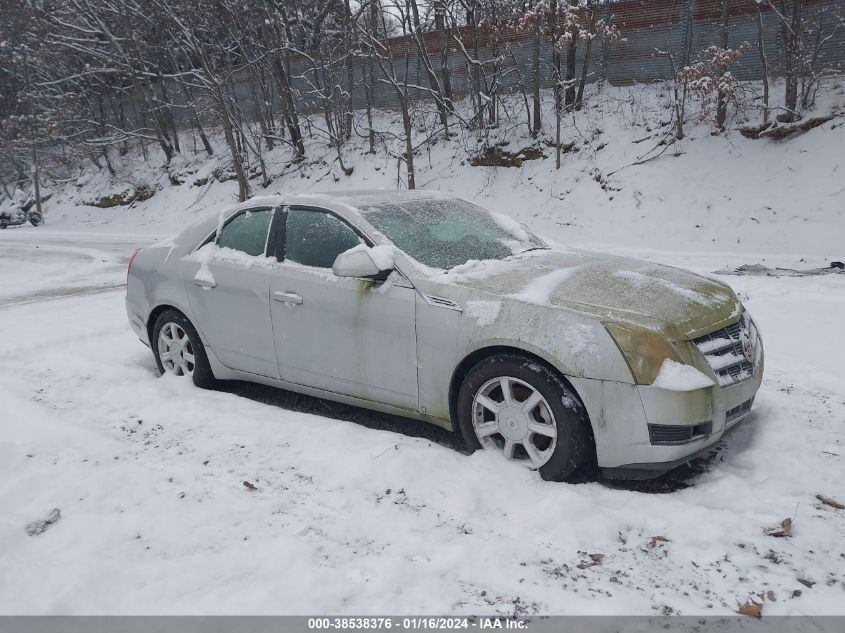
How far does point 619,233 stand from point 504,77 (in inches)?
311

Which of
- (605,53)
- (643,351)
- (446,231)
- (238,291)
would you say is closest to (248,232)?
(238,291)

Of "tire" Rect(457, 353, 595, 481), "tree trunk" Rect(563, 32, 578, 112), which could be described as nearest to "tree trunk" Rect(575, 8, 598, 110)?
"tree trunk" Rect(563, 32, 578, 112)

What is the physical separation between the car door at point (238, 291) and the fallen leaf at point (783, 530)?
120 inches

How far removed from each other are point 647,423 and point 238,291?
290 cm

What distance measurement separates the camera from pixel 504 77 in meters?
19.2

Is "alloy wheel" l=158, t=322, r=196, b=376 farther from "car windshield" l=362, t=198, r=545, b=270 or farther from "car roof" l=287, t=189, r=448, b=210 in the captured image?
"car windshield" l=362, t=198, r=545, b=270

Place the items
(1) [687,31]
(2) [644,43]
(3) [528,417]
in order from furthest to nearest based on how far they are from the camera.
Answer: (2) [644,43]
(1) [687,31]
(3) [528,417]

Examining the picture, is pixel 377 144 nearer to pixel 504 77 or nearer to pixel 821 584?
pixel 504 77

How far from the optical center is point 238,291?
4406mm

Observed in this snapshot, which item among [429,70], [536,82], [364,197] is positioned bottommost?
[364,197]

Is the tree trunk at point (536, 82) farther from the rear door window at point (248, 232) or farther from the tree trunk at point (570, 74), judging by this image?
the rear door window at point (248, 232)

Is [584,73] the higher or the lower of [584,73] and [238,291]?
the higher

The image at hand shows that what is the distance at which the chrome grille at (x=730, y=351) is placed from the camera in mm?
3088

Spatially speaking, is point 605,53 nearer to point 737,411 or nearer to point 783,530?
Answer: point 737,411
